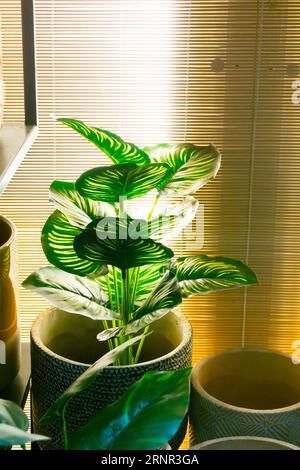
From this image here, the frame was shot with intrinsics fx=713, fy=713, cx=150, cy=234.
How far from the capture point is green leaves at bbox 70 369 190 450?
88 centimetres

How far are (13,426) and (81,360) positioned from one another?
54cm

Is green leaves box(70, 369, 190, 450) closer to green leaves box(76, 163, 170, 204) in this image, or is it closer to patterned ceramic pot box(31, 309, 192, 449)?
patterned ceramic pot box(31, 309, 192, 449)

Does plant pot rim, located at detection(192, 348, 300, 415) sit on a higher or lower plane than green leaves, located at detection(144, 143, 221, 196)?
Answer: lower

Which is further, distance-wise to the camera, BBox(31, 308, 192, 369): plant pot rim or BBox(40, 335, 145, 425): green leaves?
BBox(31, 308, 192, 369): plant pot rim

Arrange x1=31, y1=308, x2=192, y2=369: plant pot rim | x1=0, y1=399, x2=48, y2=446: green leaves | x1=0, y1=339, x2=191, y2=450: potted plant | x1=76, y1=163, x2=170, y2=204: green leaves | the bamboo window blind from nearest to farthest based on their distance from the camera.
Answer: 1. x1=0, y1=399, x2=48, y2=446: green leaves
2. x1=0, y1=339, x2=191, y2=450: potted plant
3. x1=76, y1=163, x2=170, y2=204: green leaves
4. x1=31, y1=308, x2=192, y2=369: plant pot rim
5. the bamboo window blind

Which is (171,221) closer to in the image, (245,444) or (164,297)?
(164,297)

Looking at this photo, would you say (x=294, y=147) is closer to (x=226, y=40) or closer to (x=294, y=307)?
(x=226, y=40)

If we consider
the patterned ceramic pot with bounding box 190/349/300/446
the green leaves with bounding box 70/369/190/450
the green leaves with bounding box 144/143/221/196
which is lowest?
the patterned ceramic pot with bounding box 190/349/300/446

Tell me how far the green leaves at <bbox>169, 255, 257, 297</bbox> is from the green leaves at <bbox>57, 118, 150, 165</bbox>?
190mm

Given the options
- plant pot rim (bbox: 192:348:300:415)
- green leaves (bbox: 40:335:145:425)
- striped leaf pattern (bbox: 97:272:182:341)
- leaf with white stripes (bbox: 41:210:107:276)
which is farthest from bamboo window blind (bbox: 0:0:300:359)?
green leaves (bbox: 40:335:145:425)

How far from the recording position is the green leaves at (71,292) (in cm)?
113

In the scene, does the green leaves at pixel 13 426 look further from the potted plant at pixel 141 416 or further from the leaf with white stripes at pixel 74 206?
the leaf with white stripes at pixel 74 206

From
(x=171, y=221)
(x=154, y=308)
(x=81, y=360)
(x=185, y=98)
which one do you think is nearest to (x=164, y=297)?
(x=154, y=308)

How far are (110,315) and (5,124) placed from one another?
13.9 inches
